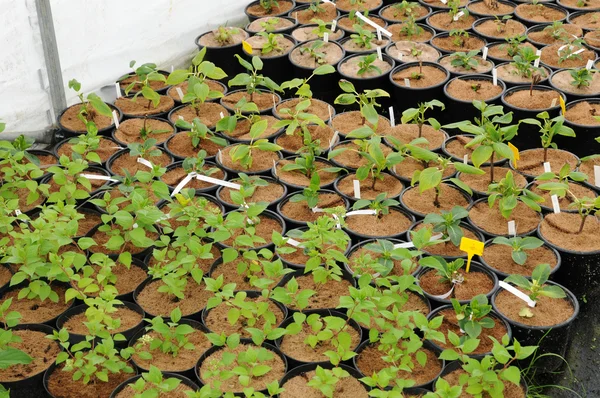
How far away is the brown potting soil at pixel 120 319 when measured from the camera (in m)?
3.24

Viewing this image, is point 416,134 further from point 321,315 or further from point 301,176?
point 321,315

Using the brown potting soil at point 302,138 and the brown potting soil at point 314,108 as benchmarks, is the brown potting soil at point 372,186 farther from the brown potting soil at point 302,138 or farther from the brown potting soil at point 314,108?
the brown potting soil at point 314,108

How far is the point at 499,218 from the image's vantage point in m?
3.84

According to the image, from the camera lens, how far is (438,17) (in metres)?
5.90

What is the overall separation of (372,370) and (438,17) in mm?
3649

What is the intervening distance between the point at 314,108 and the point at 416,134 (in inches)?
27.6

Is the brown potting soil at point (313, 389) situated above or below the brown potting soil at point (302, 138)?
below

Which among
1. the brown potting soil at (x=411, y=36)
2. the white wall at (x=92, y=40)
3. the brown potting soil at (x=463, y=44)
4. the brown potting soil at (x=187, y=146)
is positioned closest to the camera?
the white wall at (x=92, y=40)

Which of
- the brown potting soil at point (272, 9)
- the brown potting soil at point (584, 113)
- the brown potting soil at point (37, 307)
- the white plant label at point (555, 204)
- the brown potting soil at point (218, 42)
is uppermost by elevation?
the brown potting soil at point (272, 9)

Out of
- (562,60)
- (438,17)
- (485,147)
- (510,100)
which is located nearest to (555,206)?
(485,147)

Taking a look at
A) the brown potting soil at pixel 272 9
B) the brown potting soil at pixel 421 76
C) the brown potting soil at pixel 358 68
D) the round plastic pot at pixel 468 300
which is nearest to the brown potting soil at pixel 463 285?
the round plastic pot at pixel 468 300

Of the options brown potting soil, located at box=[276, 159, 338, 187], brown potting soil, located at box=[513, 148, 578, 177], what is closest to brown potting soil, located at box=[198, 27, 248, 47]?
brown potting soil, located at box=[276, 159, 338, 187]

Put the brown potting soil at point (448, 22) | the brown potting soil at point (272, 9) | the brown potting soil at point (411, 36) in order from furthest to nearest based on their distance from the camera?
the brown potting soil at point (272, 9) < the brown potting soil at point (448, 22) < the brown potting soil at point (411, 36)

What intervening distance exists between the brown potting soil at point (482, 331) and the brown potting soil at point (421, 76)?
6.90 ft
